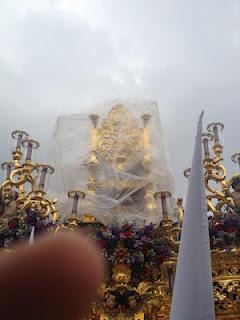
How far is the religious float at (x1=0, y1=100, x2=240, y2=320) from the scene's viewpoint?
4.04 metres

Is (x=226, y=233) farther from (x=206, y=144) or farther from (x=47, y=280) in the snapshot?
(x=47, y=280)

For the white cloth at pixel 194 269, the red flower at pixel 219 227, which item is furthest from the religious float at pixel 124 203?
the white cloth at pixel 194 269

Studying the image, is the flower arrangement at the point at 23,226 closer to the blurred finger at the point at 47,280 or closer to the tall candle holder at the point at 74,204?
the tall candle holder at the point at 74,204

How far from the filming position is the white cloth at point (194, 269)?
5.34ft

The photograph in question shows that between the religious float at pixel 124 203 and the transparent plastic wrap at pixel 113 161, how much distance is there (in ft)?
0.05

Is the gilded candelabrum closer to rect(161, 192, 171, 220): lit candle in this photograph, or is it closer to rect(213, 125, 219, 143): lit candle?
rect(161, 192, 171, 220): lit candle

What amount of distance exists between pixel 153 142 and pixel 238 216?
226 centimetres

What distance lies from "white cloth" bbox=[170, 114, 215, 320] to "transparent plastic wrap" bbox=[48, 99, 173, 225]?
3258mm

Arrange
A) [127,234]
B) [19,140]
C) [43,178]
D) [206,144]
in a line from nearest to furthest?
[127,234]
[43,178]
[206,144]
[19,140]

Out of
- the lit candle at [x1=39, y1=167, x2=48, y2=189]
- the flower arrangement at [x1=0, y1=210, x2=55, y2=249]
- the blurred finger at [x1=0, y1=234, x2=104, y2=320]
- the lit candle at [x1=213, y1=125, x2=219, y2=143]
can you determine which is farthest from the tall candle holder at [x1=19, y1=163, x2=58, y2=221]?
the blurred finger at [x1=0, y1=234, x2=104, y2=320]

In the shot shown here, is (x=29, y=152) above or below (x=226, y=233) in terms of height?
above

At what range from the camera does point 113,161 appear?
6234 mm

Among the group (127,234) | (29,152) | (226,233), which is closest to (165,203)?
(127,234)

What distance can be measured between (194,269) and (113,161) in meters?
4.55
